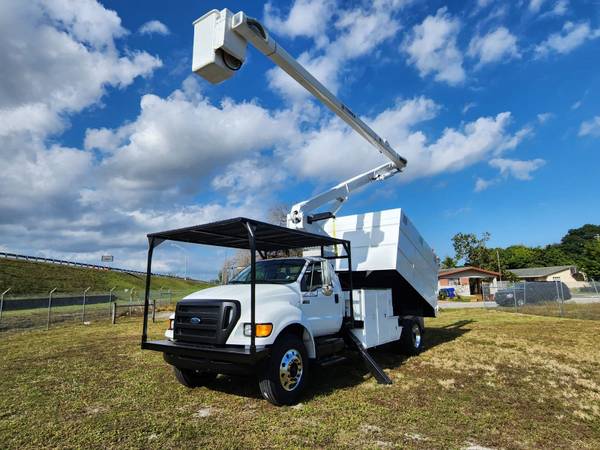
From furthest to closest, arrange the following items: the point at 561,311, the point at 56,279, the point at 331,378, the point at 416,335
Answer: the point at 56,279, the point at 561,311, the point at 416,335, the point at 331,378

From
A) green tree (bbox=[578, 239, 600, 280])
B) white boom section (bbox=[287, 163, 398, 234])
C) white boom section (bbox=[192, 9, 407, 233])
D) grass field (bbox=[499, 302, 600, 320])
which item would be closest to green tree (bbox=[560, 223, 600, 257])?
green tree (bbox=[578, 239, 600, 280])

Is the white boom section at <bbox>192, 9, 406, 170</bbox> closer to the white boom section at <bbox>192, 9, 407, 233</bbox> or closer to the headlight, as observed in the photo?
the white boom section at <bbox>192, 9, 407, 233</bbox>

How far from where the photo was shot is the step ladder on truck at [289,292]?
17.2 feet

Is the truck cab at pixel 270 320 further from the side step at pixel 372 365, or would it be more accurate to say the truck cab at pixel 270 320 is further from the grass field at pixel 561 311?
the grass field at pixel 561 311

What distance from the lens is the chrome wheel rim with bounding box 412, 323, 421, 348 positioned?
9223mm

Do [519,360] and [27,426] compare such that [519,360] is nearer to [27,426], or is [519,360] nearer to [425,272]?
[425,272]

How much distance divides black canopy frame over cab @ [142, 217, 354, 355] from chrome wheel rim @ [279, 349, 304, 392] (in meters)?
0.71

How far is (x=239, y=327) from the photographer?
5.27m

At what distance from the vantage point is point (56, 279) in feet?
146

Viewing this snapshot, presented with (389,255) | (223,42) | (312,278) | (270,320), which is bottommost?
(270,320)

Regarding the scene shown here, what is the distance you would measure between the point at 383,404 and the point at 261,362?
185cm

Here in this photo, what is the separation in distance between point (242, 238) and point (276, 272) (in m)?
1.07

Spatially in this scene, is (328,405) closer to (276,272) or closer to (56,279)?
(276,272)

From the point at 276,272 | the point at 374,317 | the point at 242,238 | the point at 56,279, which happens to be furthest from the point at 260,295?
the point at 56,279
